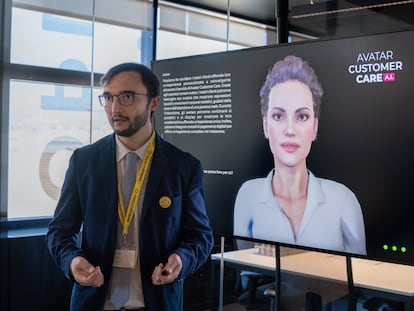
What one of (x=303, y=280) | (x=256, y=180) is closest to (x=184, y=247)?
(x=256, y=180)

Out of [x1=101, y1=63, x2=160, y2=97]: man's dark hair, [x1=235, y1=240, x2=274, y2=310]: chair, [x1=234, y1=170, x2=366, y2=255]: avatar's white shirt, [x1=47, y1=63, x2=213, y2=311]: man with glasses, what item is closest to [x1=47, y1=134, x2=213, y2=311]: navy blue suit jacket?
[x1=47, y1=63, x2=213, y2=311]: man with glasses

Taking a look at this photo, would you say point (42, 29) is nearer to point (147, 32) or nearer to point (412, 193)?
point (147, 32)

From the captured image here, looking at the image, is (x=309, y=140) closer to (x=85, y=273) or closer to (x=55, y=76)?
(x=85, y=273)

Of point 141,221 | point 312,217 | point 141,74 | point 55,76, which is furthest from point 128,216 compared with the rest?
point 55,76

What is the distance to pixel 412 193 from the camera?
2.00m

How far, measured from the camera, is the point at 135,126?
195cm

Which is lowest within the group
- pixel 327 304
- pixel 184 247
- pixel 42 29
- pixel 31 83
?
pixel 327 304

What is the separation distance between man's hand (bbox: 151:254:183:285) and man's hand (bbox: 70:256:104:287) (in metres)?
0.19

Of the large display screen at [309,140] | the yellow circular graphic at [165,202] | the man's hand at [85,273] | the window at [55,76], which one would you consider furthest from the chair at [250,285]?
the man's hand at [85,273]

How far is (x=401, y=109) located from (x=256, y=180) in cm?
74

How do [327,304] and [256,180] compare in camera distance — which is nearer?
[256,180]

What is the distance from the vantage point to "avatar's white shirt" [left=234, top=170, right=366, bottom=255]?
85.0 inches

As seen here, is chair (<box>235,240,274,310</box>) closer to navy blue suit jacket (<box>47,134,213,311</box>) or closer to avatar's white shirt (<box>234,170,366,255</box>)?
avatar's white shirt (<box>234,170,366,255</box>)

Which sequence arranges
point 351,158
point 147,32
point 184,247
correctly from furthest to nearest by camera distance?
point 147,32
point 351,158
point 184,247
